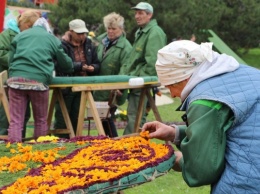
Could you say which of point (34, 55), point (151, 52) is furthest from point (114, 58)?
point (34, 55)

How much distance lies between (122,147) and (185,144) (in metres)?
1.04

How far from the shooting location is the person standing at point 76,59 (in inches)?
310

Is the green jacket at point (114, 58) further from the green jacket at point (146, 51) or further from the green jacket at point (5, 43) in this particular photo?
the green jacket at point (5, 43)

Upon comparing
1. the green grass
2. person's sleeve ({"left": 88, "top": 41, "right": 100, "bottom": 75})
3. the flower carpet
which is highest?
the flower carpet

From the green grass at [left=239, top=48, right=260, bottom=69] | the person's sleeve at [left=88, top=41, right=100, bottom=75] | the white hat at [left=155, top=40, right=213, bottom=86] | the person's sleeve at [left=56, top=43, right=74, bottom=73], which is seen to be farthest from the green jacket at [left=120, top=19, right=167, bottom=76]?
the green grass at [left=239, top=48, right=260, bottom=69]

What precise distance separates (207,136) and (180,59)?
460 millimetres

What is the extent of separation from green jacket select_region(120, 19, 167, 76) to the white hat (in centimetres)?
464

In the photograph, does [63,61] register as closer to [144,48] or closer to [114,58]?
[114,58]

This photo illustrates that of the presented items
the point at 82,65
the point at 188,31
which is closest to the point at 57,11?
the point at 188,31

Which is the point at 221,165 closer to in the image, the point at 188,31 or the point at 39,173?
the point at 39,173

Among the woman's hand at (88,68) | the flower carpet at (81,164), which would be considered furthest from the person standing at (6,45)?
the flower carpet at (81,164)

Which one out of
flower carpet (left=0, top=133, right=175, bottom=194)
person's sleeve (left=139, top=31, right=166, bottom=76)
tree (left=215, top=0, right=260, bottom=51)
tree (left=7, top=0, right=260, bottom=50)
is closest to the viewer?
flower carpet (left=0, top=133, right=175, bottom=194)

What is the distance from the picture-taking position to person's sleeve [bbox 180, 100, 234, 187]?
307 centimetres

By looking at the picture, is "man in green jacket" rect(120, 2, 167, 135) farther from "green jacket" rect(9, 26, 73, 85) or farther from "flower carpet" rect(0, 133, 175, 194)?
"flower carpet" rect(0, 133, 175, 194)
